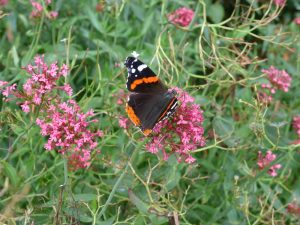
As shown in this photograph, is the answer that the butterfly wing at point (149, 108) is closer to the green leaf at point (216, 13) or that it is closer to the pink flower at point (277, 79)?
the pink flower at point (277, 79)

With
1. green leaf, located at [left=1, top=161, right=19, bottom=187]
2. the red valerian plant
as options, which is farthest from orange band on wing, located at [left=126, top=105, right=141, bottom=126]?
green leaf, located at [left=1, top=161, right=19, bottom=187]

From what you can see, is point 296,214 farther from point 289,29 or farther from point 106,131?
point 289,29

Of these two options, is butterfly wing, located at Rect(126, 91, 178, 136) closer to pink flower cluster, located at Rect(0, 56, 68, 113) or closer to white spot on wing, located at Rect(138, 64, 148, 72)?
white spot on wing, located at Rect(138, 64, 148, 72)

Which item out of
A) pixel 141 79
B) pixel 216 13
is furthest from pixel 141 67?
pixel 216 13

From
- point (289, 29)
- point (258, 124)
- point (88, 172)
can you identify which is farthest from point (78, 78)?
point (289, 29)

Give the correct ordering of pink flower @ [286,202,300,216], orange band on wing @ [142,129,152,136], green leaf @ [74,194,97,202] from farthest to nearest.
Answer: pink flower @ [286,202,300,216] < green leaf @ [74,194,97,202] < orange band on wing @ [142,129,152,136]

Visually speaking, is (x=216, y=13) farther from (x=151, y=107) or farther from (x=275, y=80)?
(x=151, y=107)
